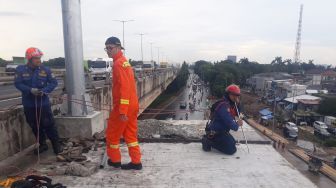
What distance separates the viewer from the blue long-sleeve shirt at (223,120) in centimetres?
516

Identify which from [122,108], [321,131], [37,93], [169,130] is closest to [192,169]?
[122,108]

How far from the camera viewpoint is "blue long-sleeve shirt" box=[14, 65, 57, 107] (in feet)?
15.8

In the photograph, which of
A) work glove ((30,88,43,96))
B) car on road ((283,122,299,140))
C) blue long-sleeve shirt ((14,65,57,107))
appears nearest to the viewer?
work glove ((30,88,43,96))

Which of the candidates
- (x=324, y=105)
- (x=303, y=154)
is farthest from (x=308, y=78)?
(x=303, y=154)

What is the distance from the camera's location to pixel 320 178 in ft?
15.3

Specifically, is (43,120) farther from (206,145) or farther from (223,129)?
(223,129)

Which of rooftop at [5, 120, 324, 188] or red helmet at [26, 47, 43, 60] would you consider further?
red helmet at [26, 47, 43, 60]

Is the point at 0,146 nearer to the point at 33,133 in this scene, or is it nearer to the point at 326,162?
the point at 33,133

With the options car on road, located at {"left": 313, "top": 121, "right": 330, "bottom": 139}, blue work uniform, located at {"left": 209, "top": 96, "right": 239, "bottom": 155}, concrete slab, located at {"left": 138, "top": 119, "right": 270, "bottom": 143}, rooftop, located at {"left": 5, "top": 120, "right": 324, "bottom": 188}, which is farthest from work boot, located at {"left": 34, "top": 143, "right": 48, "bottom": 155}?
car on road, located at {"left": 313, "top": 121, "right": 330, "bottom": 139}

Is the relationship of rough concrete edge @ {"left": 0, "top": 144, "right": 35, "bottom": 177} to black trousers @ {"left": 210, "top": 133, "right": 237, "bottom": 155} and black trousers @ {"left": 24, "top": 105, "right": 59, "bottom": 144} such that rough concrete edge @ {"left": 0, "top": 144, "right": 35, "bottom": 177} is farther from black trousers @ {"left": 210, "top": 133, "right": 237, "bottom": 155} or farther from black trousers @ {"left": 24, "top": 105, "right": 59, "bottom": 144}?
black trousers @ {"left": 210, "top": 133, "right": 237, "bottom": 155}

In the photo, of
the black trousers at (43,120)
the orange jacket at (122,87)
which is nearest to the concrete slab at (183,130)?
the black trousers at (43,120)

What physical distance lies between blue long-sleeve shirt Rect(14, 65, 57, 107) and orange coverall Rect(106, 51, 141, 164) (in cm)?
133

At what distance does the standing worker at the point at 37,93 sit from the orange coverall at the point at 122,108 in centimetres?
122

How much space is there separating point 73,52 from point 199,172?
3256 millimetres
